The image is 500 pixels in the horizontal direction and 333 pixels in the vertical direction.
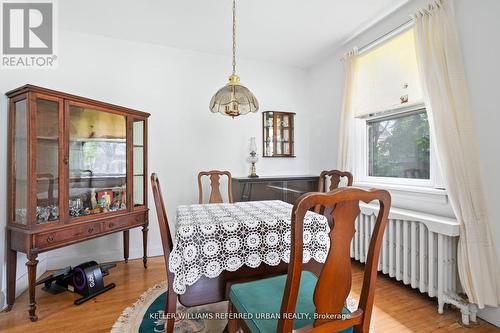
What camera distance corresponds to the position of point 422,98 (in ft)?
7.14

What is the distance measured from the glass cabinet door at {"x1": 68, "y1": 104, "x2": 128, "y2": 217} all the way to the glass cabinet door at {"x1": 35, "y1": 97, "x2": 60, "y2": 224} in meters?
0.14

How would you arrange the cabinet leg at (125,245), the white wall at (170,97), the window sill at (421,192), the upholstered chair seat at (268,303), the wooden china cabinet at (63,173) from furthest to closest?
the cabinet leg at (125,245) → the white wall at (170,97) → the window sill at (421,192) → the wooden china cabinet at (63,173) → the upholstered chair seat at (268,303)

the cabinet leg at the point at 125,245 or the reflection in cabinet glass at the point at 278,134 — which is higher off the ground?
the reflection in cabinet glass at the point at 278,134

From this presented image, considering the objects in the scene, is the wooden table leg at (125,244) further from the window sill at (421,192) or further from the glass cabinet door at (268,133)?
the window sill at (421,192)

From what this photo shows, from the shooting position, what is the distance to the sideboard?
3.05 m

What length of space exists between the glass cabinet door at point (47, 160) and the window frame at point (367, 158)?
2.99 m

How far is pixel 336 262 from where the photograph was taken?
3.05 ft

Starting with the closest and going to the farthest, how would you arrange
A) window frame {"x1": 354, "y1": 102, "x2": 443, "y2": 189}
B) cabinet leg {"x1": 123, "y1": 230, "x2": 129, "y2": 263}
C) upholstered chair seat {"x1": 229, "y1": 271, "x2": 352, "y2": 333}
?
upholstered chair seat {"x1": 229, "y1": 271, "x2": 352, "y2": 333} < window frame {"x1": 354, "y1": 102, "x2": 443, "y2": 189} < cabinet leg {"x1": 123, "y1": 230, "x2": 129, "y2": 263}

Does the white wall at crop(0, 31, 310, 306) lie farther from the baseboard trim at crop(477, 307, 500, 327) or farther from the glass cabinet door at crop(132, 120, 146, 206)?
the baseboard trim at crop(477, 307, 500, 327)

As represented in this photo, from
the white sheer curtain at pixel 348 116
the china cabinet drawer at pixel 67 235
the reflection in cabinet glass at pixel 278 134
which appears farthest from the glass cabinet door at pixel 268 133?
the china cabinet drawer at pixel 67 235

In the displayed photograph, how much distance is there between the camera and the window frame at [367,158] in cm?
213

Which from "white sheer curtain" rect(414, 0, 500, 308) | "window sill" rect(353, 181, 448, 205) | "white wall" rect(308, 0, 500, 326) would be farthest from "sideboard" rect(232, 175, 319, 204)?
"white sheer curtain" rect(414, 0, 500, 308)

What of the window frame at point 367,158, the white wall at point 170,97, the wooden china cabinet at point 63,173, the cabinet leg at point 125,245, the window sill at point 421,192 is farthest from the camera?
the cabinet leg at point 125,245

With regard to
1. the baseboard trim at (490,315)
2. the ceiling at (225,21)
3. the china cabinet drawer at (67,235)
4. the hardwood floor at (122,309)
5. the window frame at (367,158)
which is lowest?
the hardwood floor at (122,309)
